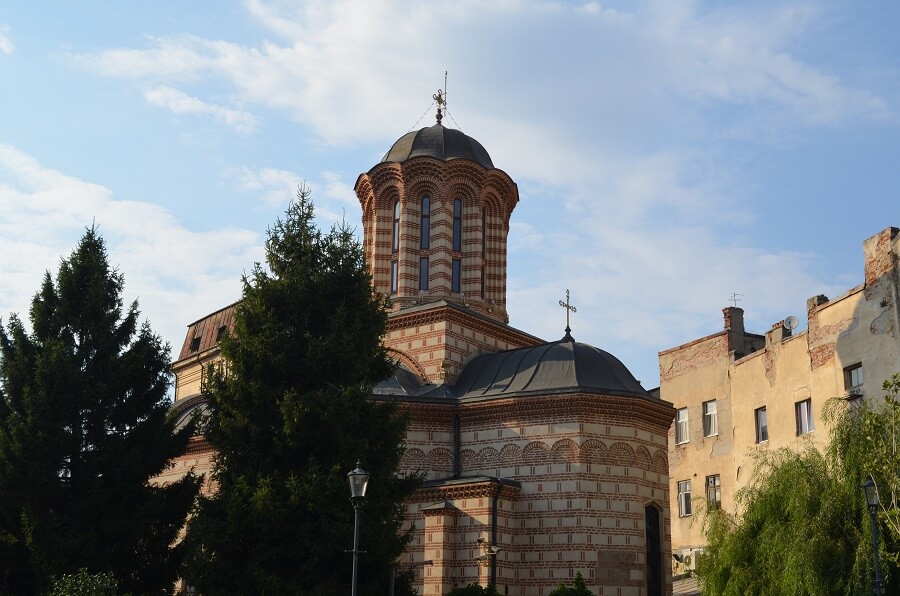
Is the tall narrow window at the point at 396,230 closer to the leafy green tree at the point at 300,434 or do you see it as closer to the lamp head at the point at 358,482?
the leafy green tree at the point at 300,434

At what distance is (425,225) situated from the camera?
87.9 ft

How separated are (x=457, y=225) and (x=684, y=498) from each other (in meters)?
10.0

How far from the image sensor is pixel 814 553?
1717cm

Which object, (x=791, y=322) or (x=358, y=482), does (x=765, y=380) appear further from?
(x=358, y=482)

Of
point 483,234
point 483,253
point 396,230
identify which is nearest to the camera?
point 396,230

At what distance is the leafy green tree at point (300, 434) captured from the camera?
50.4 ft

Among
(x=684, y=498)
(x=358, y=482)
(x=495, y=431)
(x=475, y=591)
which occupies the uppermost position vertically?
(x=495, y=431)

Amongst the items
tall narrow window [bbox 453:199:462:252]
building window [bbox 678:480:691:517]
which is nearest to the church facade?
tall narrow window [bbox 453:199:462:252]

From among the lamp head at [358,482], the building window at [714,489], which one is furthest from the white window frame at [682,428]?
the lamp head at [358,482]

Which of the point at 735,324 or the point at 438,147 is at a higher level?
the point at 438,147

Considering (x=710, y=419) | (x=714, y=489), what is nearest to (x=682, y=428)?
(x=710, y=419)

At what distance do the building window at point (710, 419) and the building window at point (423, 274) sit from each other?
338 inches

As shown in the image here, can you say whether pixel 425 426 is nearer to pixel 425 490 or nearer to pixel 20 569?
pixel 425 490

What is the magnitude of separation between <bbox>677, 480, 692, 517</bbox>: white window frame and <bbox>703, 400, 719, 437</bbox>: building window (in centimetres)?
159
